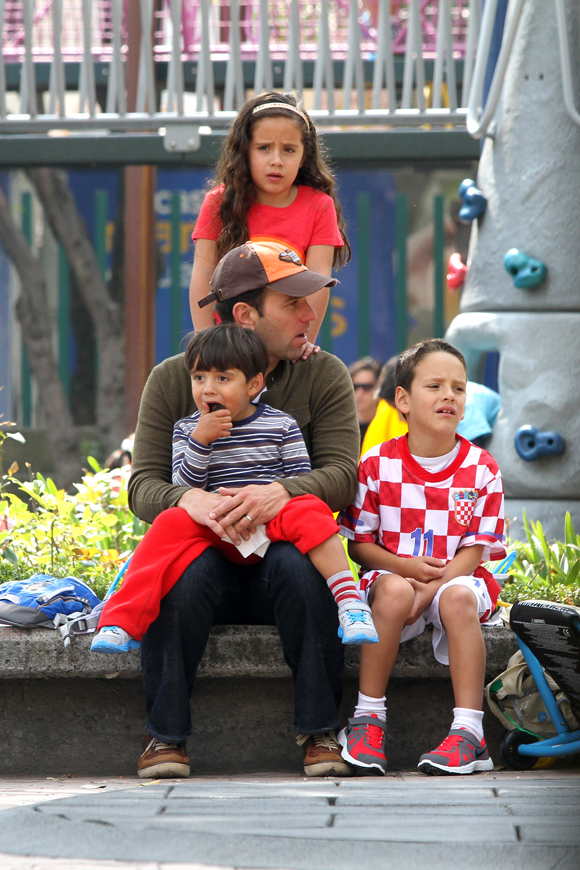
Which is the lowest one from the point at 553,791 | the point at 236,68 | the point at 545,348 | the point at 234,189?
the point at 553,791

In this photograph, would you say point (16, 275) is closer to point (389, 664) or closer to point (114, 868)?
point (389, 664)

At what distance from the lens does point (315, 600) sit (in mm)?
2768

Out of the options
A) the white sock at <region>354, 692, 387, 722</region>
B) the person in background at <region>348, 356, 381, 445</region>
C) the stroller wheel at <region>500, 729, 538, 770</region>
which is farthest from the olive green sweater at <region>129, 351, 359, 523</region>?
the person in background at <region>348, 356, 381, 445</region>

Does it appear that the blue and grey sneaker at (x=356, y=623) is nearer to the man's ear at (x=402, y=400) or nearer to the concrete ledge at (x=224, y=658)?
the concrete ledge at (x=224, y=658)

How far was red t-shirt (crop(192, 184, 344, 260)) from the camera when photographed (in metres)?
3.63

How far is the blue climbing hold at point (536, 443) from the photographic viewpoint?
16.1ft

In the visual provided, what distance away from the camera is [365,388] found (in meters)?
6.55

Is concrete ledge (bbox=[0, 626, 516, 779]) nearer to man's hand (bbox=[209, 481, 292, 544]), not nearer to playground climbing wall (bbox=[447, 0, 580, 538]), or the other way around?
man's hand (bbox=[209, 481, 292, 544])

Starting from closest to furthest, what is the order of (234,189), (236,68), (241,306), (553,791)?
(553,791) < (241,306) < (234,189) < (236,68)

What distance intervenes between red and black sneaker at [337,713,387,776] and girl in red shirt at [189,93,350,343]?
1.34 meters

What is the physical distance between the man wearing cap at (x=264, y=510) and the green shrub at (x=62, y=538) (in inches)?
28.2

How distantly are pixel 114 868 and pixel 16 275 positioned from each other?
6.62 metres

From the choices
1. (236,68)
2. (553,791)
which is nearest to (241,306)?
(553,791)

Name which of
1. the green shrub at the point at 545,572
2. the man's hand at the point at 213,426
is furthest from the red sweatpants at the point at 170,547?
the green shrub at the point at 545,572
